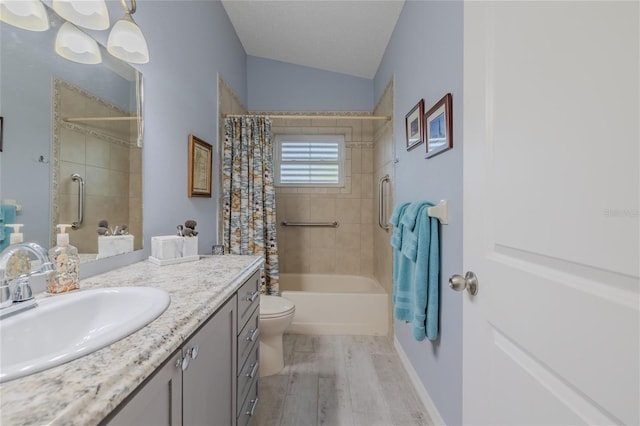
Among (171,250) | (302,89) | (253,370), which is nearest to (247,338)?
(253,370)

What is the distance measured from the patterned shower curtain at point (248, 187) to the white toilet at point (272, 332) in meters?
0.59

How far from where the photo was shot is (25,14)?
816mm

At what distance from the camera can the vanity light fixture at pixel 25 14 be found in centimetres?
77

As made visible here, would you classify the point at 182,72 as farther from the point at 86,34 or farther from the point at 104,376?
the point at 104,376

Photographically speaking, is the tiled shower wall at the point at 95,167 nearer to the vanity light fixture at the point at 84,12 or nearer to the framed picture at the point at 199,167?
the vanity light fixture at the point at 84,12

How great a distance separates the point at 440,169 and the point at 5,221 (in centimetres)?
163

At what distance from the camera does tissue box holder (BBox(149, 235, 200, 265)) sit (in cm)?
129

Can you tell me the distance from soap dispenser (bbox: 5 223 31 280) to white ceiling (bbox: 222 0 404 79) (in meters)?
2.23

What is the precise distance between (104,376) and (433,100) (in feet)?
5.48

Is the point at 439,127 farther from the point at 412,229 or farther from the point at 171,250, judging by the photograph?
the point at 171,250

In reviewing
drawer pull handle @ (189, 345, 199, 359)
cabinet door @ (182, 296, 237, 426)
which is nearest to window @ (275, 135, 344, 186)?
cabinet door @ (182, 296, 237, 426)

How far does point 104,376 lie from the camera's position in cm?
45

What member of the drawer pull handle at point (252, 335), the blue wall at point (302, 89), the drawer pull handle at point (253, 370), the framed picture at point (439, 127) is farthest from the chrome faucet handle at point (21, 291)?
the blue wall at point (302, 89)
